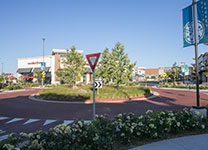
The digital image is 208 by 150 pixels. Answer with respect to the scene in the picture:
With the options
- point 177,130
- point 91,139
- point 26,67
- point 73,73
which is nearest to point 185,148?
point 177,130

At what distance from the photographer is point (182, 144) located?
15.4ft

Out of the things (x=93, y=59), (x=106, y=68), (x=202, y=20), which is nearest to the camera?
(x=93, y=59)

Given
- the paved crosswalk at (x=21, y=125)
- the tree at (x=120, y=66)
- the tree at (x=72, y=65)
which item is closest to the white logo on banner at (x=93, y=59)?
the paved crosswalk at (x=21, y=125)

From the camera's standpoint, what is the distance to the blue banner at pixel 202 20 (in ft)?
22.2

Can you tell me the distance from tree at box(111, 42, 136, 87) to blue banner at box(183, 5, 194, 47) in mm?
13524

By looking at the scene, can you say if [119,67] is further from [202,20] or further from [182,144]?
[182,144]

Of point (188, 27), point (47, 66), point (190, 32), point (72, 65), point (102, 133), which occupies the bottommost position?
point (102, 133)

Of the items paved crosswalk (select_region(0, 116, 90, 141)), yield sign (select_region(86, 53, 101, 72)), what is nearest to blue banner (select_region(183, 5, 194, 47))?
yield sign (select_region(86, 53, 101, 72))

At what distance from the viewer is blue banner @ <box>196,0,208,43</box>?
267 inches

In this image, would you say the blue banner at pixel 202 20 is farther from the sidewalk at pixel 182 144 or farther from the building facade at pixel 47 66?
the building facade at pixel 47 66

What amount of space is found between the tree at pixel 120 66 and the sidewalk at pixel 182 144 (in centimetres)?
1591

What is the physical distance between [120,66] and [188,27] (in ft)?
46.9

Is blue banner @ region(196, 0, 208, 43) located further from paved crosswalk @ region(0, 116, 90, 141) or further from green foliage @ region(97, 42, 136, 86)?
green foliage @ region(97, 42, 136, 86)

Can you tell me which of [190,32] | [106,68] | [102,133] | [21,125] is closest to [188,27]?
[190,32]
